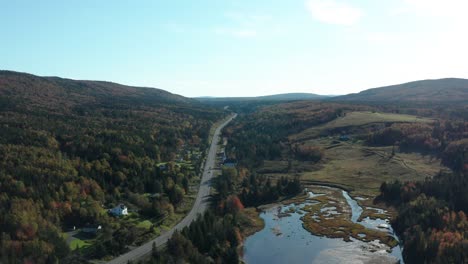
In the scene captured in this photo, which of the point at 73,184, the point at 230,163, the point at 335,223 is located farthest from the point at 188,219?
the point at 230,163

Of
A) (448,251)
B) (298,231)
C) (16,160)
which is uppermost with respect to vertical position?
(16,160)

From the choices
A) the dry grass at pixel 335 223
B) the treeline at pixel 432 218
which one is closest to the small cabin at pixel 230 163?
the dry grass at pixel 335 223

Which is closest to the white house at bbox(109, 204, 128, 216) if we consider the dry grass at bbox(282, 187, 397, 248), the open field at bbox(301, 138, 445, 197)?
the dry grass at bbox(282, 187, 397, 248)

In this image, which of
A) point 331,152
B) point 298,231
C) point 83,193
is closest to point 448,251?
point 298,231

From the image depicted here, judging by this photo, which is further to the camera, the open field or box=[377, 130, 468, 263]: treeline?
the open field

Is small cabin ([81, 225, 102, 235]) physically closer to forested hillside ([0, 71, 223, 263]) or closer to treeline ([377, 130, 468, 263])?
forested hillside ([0, 71, 223, 263])

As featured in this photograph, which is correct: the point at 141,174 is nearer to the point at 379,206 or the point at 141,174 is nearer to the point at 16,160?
the point at 16,160

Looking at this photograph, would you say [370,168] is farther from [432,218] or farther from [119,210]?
[119,210]

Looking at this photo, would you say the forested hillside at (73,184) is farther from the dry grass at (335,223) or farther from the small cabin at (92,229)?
the dry grass at (335,223)
